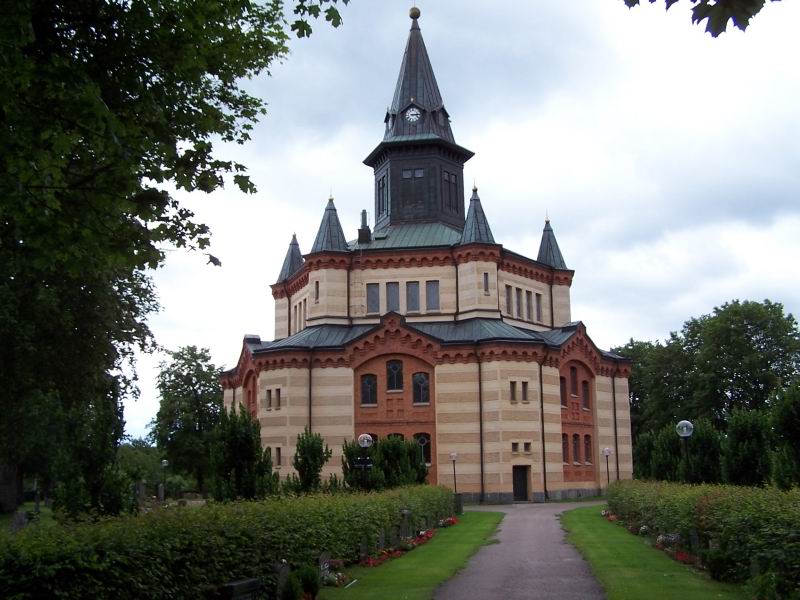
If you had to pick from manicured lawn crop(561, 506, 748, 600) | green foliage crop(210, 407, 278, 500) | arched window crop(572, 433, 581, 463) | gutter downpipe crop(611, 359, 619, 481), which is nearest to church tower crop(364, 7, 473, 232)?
gutter downpipe crop(611, 359, 619, 481)

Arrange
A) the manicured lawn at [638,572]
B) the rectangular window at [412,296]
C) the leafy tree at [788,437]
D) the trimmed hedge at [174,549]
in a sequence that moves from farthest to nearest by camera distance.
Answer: the rectangular window at [412,296]
the leafy tree at [788,437]
the manicured lawn at [638,572]
the trimmed hedge at [174,549]

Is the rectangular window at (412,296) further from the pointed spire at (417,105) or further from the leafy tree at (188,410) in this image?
the leafy tree at (188,410)

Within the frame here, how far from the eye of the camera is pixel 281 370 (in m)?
47.3

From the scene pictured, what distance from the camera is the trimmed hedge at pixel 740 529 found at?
1259cm

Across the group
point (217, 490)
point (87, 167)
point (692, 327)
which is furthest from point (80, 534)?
point (692, 327)

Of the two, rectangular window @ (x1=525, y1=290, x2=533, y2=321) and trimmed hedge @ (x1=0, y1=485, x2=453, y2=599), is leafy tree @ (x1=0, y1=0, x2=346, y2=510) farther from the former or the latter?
rectangular window @ (x1=525, y1=290, x2=533, y2=321)

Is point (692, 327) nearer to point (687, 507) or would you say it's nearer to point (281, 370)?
point (281, 370)

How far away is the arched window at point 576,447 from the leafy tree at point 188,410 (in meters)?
27.3

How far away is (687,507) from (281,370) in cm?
3035

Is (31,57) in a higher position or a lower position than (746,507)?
higher

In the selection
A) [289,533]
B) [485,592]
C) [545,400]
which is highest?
[545,400]

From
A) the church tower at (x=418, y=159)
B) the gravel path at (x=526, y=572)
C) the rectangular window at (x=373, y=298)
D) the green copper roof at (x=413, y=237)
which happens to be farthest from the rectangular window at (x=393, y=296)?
the gravel path at (x=526, y=572)

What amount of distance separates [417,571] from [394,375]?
2806 cm

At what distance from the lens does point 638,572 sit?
18.4m
